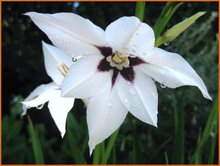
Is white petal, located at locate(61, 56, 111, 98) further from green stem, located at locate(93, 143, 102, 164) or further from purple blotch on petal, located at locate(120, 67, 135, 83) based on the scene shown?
green stem, located at locate(93, 143, 102, 164)

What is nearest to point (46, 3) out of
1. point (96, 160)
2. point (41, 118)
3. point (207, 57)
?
point (41, 118)

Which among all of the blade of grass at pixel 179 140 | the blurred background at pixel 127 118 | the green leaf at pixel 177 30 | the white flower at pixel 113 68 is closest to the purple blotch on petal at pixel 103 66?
the white flower at pixel 113 68

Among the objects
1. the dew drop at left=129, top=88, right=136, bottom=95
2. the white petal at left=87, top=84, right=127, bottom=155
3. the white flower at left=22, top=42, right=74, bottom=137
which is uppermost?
the dew drop at left=129, top=88, right=136, bottom=95

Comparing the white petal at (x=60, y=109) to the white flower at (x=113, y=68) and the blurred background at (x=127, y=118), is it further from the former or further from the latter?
the blurred background at (x=127, y=118)

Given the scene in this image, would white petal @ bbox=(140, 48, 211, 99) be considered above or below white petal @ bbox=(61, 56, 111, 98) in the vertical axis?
above

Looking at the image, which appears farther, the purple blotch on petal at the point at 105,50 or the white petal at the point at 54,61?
the white petal at the point at 54,61

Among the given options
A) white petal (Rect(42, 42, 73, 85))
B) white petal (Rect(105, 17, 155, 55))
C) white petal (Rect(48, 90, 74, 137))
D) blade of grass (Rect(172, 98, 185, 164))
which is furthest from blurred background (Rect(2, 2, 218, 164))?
white petal (Rect(105, 17, 155, 55))

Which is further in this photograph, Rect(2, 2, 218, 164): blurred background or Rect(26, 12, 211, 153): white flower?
Rect(2, 2, 218, 164): blurred background

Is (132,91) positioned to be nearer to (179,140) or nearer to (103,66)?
(103,66)
